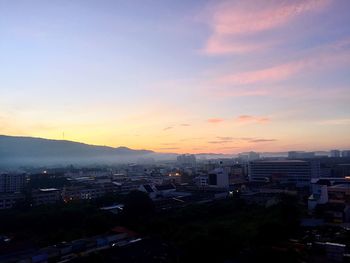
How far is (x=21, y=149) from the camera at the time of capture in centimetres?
8500

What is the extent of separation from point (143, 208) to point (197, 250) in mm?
4408

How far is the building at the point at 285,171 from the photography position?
893 inches

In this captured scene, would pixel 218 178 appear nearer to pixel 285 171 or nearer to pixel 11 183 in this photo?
pixel 285 171

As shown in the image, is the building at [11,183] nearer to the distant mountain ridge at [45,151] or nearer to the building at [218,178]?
the building at [218,178]

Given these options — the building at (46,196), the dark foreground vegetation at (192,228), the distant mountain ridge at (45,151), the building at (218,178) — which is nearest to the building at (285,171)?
the building at (218,178)

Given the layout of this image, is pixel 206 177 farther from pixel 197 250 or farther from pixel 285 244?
pixel 197 250

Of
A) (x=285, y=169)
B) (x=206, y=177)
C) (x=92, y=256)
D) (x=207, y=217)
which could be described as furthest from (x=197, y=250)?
(x=285, y=169)

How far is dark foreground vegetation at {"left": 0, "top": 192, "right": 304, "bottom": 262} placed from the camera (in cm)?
635

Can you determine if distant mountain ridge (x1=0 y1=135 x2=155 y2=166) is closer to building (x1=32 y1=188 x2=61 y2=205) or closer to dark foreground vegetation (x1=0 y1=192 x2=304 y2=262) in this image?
building (x1=32 y1=188 x2=61 y2=205)

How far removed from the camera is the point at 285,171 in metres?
23.9

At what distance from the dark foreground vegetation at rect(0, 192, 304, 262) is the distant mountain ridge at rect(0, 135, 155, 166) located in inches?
2668

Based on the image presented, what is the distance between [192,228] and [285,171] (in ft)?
54.9

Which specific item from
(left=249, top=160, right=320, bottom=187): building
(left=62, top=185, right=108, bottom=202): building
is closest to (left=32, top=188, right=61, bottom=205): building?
(left=62, top=185, right=108, bottom=202): building

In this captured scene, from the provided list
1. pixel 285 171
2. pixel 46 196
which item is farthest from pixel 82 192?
pixel 285 171
